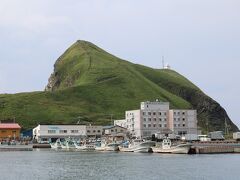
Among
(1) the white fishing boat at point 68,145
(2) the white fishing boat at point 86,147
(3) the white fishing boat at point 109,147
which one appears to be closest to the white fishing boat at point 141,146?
(3) the white fishing boat at point 109,147

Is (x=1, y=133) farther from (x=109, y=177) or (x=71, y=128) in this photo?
(x=109, y=177)

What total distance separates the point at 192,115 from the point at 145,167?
11258 centimetres

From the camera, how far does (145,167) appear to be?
242 ft

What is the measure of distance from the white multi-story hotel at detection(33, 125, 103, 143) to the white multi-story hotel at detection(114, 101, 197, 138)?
550 inches

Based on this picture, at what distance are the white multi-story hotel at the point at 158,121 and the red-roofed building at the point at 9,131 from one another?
41.0 metres

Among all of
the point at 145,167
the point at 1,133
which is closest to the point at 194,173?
the point at 145,167

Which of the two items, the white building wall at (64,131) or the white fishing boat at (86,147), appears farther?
the white building wall at (64,131)

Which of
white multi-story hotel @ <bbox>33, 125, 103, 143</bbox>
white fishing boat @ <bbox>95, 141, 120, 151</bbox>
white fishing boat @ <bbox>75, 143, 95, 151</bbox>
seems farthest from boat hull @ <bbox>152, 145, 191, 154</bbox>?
white multi-story hotel @ <bbox>33, 125, 103, 143</bbox>

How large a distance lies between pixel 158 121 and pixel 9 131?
5408 centimetres

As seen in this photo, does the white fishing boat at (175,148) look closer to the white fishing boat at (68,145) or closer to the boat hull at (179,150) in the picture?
the boat hull at (179,150)

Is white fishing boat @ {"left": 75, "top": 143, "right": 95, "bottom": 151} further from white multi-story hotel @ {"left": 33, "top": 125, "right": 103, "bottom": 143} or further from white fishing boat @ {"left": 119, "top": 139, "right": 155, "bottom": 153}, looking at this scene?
white multi-story hotel @ {"left": 33, "top": 125, "right": 103, "bottom": 143}

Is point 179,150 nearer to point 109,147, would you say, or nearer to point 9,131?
point 109,147

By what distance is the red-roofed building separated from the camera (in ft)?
595

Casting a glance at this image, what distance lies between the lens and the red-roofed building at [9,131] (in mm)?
181500
